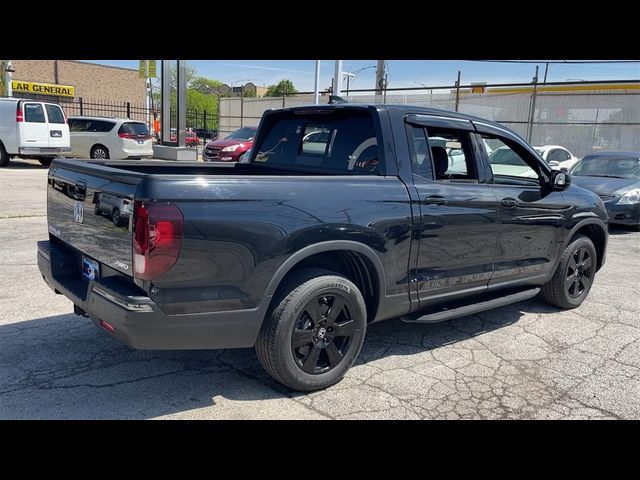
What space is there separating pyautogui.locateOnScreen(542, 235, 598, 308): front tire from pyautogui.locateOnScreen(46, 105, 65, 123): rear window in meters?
16.8

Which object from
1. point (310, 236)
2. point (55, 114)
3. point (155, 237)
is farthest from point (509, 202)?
point (55, 114)

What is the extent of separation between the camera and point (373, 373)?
3844mm

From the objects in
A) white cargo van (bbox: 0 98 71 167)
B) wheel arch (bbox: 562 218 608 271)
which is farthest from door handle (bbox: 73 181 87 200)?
white cargo van (bbox: 0 98 71 167)

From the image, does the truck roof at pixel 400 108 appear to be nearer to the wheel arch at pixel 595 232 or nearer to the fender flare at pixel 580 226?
the fender flare at pixel 580 226

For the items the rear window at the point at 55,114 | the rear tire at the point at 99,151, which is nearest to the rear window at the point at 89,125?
the rear tire at the point at 99,151

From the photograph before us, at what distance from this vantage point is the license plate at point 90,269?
331 cm

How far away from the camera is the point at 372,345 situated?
4.39 metres

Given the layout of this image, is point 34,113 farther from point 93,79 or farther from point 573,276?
point 93,79

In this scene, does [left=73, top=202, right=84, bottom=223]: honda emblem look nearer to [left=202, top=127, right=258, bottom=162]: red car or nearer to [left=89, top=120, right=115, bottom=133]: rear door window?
[left=202, top=127, right=258, bottom=162]: red car

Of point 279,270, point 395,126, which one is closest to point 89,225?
point 279,270

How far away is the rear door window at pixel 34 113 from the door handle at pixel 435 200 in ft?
55.1

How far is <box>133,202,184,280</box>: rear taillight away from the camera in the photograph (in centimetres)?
275
